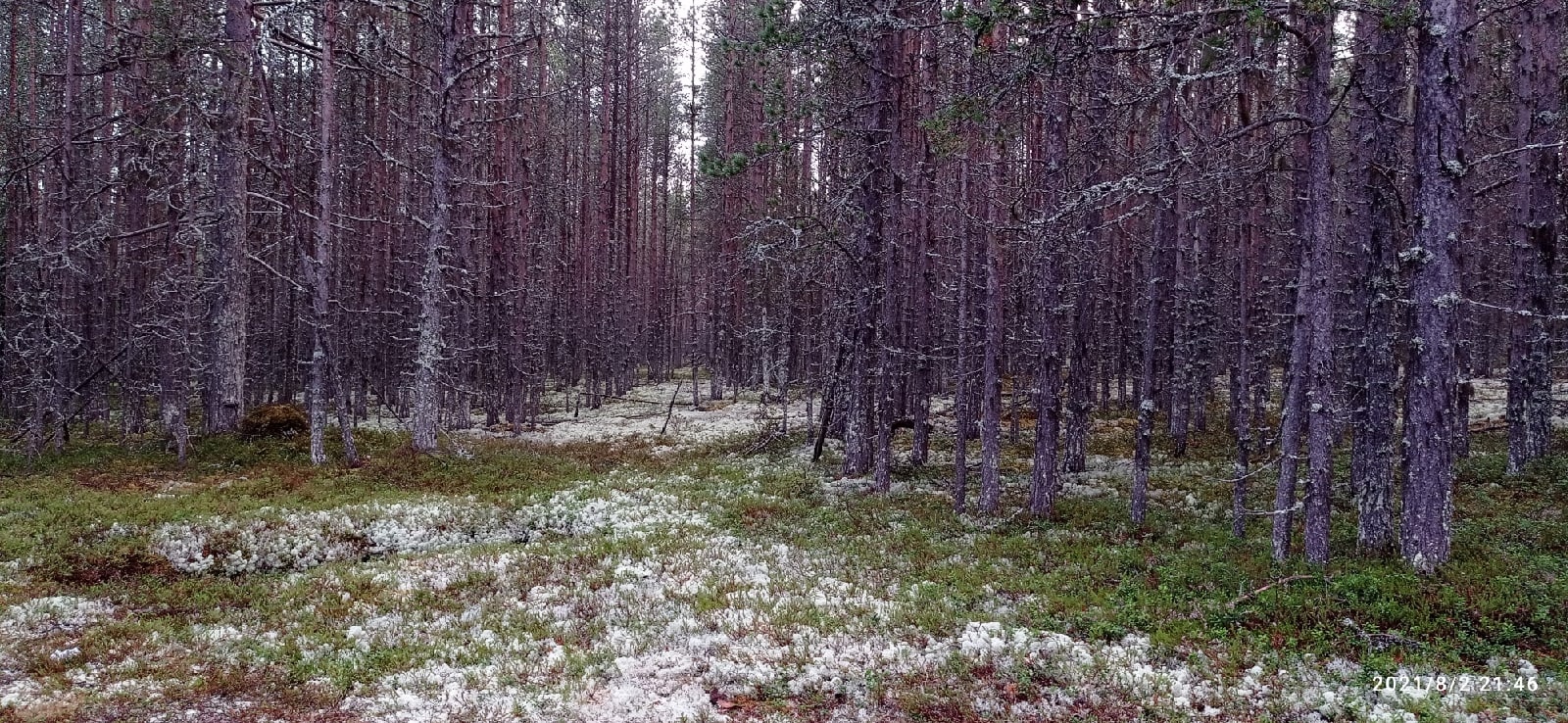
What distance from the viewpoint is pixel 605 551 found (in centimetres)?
1184

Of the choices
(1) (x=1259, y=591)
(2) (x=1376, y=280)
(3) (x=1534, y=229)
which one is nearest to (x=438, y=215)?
(1) (x=1259, y=591)

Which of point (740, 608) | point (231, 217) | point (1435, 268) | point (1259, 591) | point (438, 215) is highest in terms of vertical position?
point (438, 215)

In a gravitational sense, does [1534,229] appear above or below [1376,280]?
above

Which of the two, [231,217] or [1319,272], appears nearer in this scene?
[1319,272]

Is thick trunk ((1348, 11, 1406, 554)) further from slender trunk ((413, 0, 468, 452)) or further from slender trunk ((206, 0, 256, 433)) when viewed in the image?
slender trunk ((206, 0, 256, 433))

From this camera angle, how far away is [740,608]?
9086 millimetres

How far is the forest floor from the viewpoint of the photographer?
261 inches

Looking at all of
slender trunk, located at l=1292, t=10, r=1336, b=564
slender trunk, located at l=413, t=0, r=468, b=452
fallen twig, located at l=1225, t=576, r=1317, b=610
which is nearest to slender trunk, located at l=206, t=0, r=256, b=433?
slender trunk, located at l=413, t=0, r=468, b=452

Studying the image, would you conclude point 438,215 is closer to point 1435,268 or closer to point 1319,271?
point 1319,271

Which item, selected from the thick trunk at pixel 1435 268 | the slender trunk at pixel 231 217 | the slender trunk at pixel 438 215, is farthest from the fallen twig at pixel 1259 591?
the slender trunk at pixel 231 217

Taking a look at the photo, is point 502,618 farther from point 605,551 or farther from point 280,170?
point 280,170

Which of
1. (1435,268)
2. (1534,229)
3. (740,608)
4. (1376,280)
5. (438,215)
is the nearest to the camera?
(1435,268)

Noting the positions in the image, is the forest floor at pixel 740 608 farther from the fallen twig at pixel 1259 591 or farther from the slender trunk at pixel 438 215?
the slender trunk at pixel 438 215

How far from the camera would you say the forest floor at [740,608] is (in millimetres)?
6629
